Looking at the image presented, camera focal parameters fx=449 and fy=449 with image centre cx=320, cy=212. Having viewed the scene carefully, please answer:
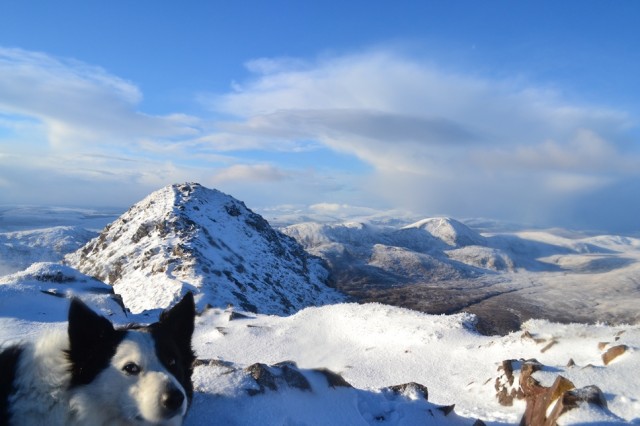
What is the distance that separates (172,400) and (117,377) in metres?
0.61

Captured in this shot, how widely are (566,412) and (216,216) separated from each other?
315 feet

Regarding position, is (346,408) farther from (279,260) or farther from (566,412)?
(279,260)

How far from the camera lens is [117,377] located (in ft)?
14.0

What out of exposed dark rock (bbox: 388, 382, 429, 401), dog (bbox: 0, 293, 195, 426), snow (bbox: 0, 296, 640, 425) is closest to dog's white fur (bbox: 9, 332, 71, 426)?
dog (bbox: 0, 293, 195, 426)

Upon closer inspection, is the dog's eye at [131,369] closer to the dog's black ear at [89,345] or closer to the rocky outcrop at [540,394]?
the dog's black ear at [89,345]

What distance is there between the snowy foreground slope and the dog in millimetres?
899

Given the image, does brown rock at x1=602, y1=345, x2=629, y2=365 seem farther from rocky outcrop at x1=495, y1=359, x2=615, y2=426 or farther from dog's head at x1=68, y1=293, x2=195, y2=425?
dog's head at x1=68, y1=293, x2=195, y2=425

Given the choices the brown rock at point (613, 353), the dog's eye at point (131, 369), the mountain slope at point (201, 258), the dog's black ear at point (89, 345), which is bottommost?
the mountain slope at point (201, 258)

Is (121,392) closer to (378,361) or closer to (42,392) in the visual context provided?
(42,392)

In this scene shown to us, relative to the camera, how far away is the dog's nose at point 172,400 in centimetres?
411

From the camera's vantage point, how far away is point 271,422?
7461 mm

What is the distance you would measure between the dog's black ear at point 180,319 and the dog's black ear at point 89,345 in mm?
604

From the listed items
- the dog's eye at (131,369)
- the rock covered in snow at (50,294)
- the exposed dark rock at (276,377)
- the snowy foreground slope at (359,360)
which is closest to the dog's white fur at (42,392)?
the dog's eye at (131,369)

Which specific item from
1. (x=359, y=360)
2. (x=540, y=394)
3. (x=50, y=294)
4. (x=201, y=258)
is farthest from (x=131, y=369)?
(x=201, y=258)
